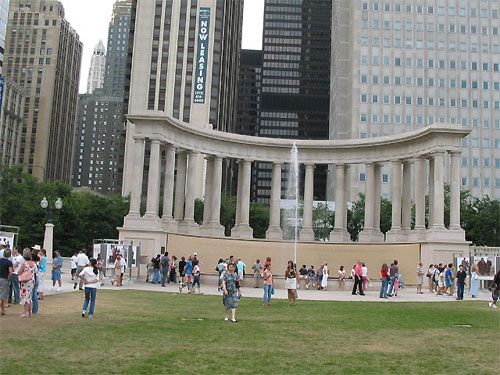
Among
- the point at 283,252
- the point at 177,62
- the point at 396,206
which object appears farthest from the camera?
the point at 177,62

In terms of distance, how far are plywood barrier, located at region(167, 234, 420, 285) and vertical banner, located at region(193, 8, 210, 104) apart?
7303cm

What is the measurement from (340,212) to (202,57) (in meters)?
74.2

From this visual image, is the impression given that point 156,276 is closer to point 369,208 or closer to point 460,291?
point 460,291

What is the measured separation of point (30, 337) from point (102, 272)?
74.6 feet

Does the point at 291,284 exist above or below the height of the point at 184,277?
above

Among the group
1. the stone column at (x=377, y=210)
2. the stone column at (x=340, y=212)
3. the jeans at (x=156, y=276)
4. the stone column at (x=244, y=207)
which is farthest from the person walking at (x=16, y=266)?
the stone column at (x=377, y=210)

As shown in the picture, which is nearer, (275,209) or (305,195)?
(305,195)

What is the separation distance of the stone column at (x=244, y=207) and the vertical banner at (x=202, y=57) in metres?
65.2

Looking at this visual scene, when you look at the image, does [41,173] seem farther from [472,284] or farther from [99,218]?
[472,284]

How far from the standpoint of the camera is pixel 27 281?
19844mm

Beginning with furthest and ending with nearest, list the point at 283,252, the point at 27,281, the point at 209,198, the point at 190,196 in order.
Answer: the point at 209,198 < the point at 190,196 < the point at 283,252 < the point at 27,281

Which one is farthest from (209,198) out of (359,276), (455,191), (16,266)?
(16,266)

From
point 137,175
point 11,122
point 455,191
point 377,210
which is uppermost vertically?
point 11,122

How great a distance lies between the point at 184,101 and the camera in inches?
4825
